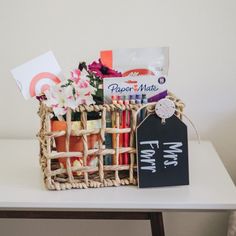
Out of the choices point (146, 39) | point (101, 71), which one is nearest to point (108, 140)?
point (101, 71)

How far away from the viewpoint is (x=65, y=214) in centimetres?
111

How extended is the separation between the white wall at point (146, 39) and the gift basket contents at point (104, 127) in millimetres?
436

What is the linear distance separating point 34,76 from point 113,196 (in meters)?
0.33

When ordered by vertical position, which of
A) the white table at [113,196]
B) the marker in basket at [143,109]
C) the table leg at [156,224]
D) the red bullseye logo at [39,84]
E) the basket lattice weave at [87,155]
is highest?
the red bullseye logo at [39,84]

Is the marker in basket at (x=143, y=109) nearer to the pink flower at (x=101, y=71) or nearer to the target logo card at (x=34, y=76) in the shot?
the pink flower at (x=101, y=71)

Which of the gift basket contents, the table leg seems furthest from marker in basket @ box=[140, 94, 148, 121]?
the table leg

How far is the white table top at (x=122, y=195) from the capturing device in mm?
843

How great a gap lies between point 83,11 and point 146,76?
53 centimetres

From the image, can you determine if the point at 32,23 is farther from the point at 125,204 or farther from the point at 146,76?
the point at 125,204

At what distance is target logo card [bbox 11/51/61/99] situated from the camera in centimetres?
91

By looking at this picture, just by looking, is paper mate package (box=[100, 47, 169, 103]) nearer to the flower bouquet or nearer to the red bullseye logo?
the flower bouquet

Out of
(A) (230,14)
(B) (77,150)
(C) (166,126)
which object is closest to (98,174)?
(B) (77,150)

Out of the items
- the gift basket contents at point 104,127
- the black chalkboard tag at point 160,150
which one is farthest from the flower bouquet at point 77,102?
the black chalkboard tag at point 160,150

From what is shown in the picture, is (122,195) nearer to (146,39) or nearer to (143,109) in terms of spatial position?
(143,109)
